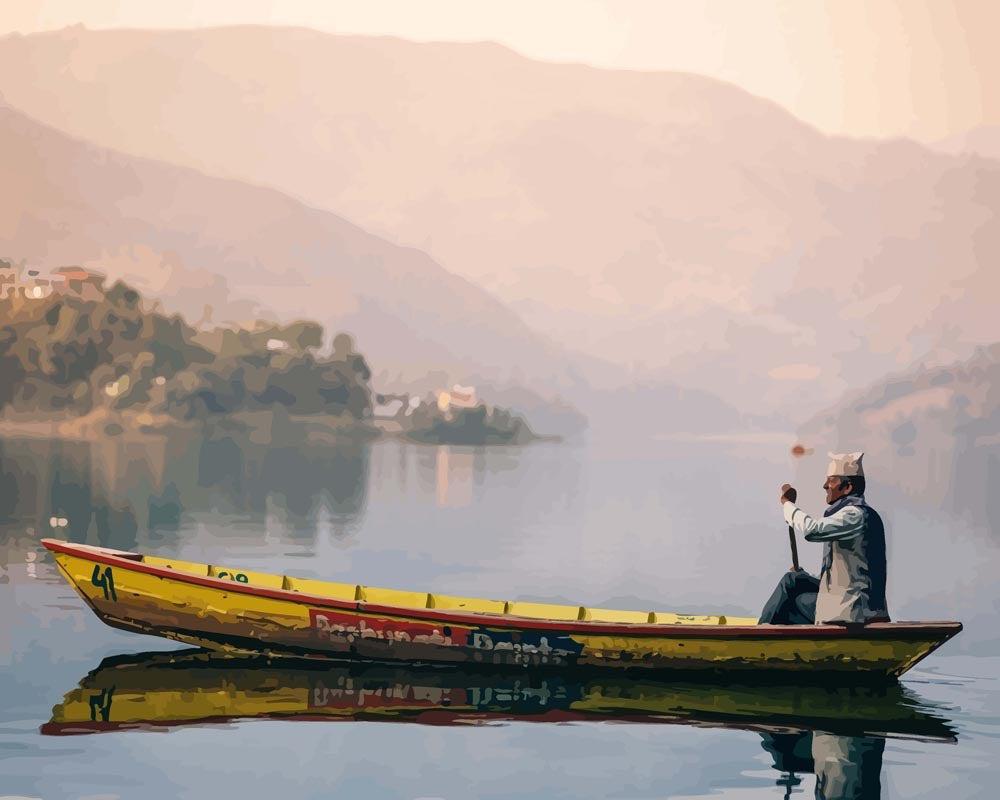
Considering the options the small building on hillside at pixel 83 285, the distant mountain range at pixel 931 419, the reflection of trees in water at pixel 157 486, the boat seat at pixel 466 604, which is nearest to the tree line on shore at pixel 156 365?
the small building on hillside at pixel 83 285

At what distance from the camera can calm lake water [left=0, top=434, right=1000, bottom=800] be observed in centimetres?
1544

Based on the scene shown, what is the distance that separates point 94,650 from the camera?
21406 mm

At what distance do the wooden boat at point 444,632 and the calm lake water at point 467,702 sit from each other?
0.38 meters

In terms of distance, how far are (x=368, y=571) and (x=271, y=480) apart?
3153 centimetres

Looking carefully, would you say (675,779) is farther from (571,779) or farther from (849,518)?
(849,518)

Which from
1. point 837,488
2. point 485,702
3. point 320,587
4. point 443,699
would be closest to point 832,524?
point 837,488

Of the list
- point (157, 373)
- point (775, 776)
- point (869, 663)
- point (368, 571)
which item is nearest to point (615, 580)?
point (368, 571)

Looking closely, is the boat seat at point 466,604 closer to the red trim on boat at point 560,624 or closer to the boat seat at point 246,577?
the red trim on boat at point 560,624

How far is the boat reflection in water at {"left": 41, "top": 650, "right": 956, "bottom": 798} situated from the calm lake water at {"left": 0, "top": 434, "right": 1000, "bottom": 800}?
0.05m

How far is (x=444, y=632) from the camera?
19344 millimetres

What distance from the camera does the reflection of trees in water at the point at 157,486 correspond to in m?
42.2

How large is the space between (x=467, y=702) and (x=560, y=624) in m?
1.65

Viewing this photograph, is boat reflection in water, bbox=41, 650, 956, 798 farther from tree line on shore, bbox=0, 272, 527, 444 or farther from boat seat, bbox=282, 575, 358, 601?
tree line on shore, bbox=0, 272, 527, 444

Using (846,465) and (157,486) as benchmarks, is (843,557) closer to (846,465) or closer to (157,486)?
(846,465)
